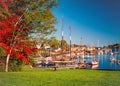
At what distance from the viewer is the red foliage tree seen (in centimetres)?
3378

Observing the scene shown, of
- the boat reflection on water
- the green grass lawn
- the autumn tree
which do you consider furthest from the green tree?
the boat reflection on water

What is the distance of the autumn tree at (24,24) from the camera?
34.1 meters

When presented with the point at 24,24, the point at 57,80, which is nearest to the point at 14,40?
the point at 24,24

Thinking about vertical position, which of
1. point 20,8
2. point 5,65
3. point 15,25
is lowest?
point 5,65

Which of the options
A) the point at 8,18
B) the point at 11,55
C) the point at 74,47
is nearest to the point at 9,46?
the point at 11,55

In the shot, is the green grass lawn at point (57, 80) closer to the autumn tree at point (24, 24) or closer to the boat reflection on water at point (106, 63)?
the autumn tree at point (24, 24)

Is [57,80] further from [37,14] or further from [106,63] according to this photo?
[106,63]

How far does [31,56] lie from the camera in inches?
1473

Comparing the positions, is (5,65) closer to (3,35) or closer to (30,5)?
(3,35)

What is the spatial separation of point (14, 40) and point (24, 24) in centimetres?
226

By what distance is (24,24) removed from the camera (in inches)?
1387

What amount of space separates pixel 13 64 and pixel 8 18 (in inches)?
217

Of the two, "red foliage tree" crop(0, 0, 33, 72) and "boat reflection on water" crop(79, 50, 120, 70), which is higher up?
"red foliage tree" crop(0, 0, 33, 72)

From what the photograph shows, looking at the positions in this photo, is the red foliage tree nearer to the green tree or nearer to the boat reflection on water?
the green tree
